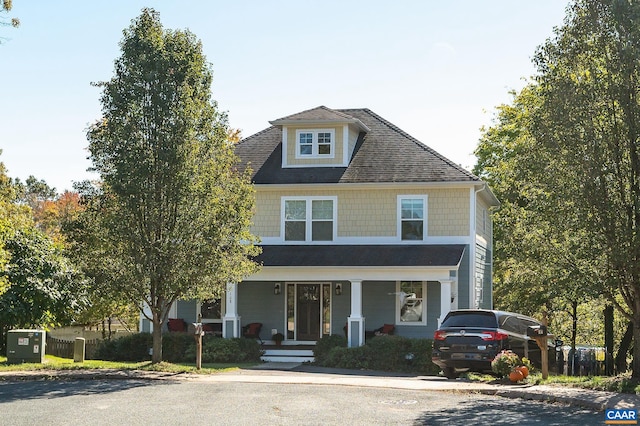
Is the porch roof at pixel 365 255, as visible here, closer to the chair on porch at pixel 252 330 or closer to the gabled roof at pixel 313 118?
the chair on porch at pixel 252 330

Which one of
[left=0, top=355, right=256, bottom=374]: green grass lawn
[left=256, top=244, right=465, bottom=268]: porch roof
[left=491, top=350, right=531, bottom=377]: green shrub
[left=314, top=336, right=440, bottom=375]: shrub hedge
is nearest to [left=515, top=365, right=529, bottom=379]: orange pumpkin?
[left=491, top=350, right=531, bottom=377]: green shrub

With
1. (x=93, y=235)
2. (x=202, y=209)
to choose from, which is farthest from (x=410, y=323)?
(x=93, y=235)

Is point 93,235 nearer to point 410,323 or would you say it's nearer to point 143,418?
point 143,418

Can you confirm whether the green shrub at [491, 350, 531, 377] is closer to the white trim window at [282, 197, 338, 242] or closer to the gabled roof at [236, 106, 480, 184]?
the gabled roof at [236, 106, 480, 184]

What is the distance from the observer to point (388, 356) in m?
24.9

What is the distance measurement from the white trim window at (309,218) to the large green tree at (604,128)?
1312 centimetres

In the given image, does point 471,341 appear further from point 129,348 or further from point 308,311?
point 129,348

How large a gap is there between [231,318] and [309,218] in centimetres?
474

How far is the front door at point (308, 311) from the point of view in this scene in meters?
30.6

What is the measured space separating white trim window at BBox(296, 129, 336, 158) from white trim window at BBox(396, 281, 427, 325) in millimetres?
5738

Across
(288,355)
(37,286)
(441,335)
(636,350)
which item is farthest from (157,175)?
(636,350)

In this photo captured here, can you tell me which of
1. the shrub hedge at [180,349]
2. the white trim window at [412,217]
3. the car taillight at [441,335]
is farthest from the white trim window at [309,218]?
the car taillight at [441,335]

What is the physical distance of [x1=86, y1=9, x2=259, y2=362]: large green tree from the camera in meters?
22.1

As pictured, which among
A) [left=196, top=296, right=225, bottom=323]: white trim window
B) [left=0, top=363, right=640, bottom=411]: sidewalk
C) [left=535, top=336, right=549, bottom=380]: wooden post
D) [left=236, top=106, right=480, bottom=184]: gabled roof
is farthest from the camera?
[left=196, top=296, right=225, bottom=323]: white trim window
